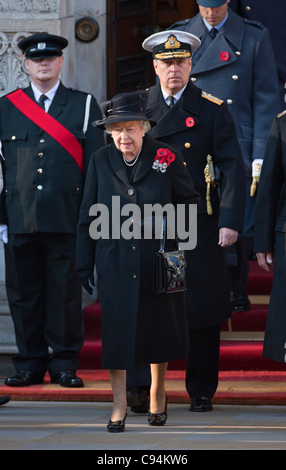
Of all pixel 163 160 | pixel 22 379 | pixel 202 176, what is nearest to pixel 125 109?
pixel 163 160

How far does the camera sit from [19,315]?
5.15 metres

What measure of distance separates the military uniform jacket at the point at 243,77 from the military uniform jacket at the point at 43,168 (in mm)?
752

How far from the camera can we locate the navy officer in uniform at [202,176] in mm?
4430

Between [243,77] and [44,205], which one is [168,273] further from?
[243,77]

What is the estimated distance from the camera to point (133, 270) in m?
3.90

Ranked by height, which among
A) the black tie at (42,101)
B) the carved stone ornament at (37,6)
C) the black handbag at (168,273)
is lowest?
the black handbag at (168,273)

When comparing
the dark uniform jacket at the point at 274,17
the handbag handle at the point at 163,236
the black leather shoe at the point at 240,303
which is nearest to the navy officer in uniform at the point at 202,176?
the handbag handle at the point at 163,236

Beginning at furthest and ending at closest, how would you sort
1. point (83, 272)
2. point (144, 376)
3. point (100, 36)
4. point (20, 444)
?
1. point (100, 36)
2. point (144, 376)
3. point (83, 272)
4. point (20, 444)

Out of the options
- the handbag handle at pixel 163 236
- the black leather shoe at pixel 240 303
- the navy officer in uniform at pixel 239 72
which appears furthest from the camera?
the black leather shoe at pixel 240 303

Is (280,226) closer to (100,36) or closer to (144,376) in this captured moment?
(144,376)

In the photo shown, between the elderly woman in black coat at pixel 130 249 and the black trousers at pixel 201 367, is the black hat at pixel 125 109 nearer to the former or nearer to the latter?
the elderly woman in black coat at pixel 130 249

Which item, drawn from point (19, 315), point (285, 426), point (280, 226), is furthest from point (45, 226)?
point (285, 426)

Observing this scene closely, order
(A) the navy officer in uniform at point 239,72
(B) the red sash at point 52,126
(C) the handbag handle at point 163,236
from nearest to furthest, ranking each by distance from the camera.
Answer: (C) the handbag handle at point 163,236
(B) the red sash at point 52,126
(A) the navy officer in uniform at point 239,72

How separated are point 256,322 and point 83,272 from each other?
1.91m
